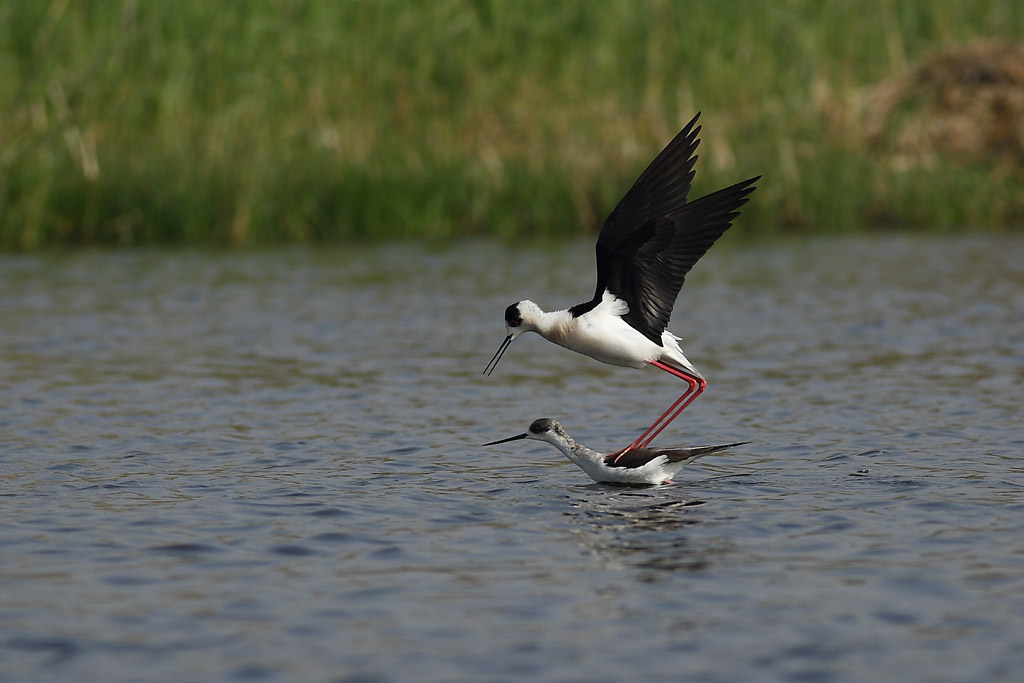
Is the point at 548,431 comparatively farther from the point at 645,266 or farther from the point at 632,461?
the point at 645,266

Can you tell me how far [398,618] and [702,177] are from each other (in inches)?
491

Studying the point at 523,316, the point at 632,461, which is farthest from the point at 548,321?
the point at 632,461

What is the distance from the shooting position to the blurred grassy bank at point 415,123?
16.8 m

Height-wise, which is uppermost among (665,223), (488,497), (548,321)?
(665,223)

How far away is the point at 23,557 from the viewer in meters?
5.80

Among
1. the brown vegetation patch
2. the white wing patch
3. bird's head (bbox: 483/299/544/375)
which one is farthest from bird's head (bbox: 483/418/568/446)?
the brown vegetation patch

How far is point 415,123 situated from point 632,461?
37.4 feet

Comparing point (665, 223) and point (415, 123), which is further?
point (415, 123)

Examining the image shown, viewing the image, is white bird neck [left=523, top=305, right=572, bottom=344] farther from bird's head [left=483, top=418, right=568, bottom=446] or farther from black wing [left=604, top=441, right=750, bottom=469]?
black wing [left=604, top=441, right=750, bottom=469]

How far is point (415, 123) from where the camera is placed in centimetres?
1806

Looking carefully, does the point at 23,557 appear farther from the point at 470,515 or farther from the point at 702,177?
the point at 702,177

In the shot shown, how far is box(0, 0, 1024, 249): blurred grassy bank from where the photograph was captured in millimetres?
16750

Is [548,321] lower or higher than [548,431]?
higher

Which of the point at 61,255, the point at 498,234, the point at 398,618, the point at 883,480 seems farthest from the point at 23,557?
the point at 498,234
